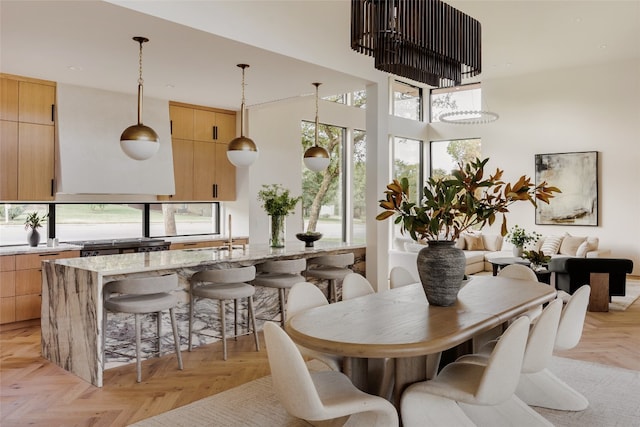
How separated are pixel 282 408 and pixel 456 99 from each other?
909cm

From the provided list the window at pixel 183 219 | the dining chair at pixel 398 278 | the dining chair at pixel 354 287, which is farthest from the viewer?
the window at pixel 183 219

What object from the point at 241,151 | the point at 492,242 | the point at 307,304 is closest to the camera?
the point at 307,304

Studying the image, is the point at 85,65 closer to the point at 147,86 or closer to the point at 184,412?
the point at 147,86

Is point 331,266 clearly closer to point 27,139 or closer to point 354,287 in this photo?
point 354,287

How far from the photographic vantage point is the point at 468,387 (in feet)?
8.09

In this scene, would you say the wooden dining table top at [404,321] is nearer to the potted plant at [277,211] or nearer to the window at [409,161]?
the potted plant at [277,211]

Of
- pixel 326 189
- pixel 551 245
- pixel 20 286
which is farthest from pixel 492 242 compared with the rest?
pixel 20 286

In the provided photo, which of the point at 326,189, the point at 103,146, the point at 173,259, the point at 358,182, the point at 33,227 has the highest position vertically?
the point at 103,146

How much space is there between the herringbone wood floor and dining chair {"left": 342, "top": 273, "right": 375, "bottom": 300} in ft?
3.44

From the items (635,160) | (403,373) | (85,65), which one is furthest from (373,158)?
(635,160)

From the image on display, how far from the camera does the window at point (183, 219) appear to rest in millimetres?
7316

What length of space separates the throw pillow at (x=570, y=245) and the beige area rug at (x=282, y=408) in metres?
5.12

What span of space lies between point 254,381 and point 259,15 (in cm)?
310

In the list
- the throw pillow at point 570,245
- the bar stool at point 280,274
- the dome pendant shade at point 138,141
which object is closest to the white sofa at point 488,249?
the throw pillow at point 570,245
